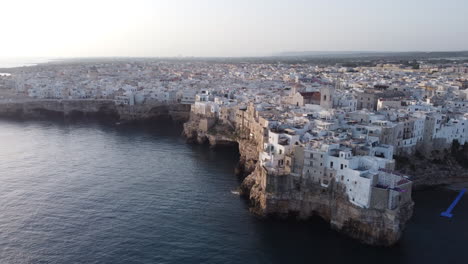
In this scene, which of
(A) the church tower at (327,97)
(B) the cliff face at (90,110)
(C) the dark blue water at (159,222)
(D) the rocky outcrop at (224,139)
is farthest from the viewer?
(B) the cliff face at (90,110)

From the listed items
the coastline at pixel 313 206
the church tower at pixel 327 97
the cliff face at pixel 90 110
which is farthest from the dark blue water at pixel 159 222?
the cliff face at pixel 90 110

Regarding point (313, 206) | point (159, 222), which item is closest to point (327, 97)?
point (313, 206)

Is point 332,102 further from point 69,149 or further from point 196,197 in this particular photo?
point 69,149

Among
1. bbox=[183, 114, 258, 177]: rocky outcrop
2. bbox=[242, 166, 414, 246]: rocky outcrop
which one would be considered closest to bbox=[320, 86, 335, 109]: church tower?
bbox=[183, 114, 258, 177]: rocky outcrop

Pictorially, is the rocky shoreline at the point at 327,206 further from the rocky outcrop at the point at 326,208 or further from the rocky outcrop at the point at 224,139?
the rocky outcrop at the point at 224,139

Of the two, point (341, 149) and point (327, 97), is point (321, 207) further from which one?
point (327, 97)
